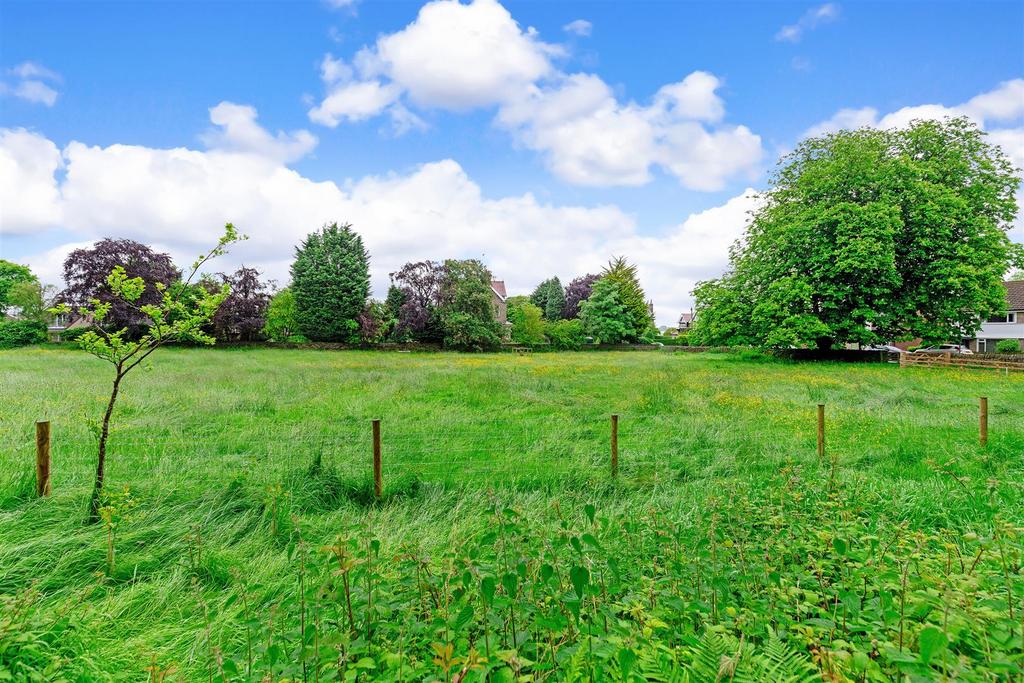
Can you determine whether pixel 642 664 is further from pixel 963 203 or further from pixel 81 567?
pixel 963 203

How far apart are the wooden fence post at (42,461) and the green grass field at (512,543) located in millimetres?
203

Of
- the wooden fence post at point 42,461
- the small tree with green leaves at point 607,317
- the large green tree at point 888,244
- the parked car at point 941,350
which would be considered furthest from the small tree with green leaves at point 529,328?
the wooden fence post at point 42,461

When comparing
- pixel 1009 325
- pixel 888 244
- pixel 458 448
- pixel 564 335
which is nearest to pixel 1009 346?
pixel 1009 325

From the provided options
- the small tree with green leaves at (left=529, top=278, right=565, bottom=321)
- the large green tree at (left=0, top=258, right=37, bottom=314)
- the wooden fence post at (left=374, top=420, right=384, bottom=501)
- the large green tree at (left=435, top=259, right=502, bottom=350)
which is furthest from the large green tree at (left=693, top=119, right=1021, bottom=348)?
the large green tree at (left=0, top=258, right=37, bottom=314)

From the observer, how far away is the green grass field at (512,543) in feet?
7.49

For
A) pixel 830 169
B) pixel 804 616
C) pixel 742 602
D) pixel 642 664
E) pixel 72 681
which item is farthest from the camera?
pixel 830 169

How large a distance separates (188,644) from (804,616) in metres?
3.76

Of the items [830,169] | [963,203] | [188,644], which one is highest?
[830,169]

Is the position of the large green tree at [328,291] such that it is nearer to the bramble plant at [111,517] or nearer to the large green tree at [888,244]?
the large green tree at [888,244]

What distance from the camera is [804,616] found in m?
2.73

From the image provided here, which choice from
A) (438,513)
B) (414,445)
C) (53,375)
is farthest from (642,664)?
(53,375)

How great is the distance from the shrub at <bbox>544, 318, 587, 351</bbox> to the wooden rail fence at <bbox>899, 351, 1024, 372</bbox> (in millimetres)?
27942

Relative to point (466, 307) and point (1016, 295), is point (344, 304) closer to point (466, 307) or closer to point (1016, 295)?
point (466, 307)

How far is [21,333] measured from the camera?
34.4 m
